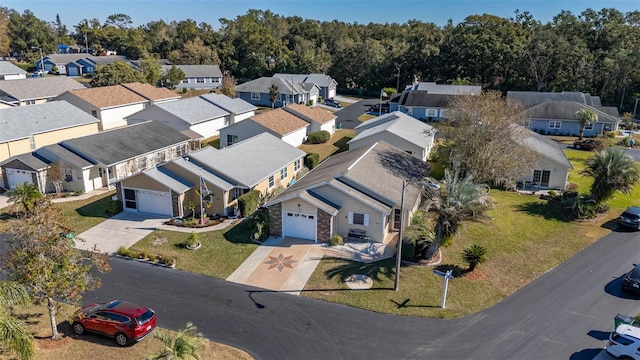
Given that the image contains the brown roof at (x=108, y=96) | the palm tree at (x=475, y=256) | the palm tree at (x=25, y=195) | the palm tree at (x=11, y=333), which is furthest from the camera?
the brown roof at (x=108, y=96)

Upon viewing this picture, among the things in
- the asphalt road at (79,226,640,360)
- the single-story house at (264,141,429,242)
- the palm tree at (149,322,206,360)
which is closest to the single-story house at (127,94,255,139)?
the single-story house at (264,141,429,242)

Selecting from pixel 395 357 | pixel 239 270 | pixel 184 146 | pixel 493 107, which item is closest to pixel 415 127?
pixel 493 107

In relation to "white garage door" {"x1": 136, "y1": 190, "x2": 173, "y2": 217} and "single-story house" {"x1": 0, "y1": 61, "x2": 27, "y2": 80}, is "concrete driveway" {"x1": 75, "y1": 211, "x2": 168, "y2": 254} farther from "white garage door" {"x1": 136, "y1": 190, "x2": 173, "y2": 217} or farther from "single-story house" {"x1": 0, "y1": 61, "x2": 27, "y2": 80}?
"single-story house" {"x1": 0, "y1": 61, "x2": 27, "y2": 80}

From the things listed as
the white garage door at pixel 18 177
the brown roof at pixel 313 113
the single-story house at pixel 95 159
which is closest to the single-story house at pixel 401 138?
the brown roof at pixel 313 113

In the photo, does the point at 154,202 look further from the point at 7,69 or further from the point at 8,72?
the point at 7,69

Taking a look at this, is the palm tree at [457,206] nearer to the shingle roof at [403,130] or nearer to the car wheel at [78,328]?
the car wheel at [78,328]

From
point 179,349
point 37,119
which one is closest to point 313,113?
point 37,119
